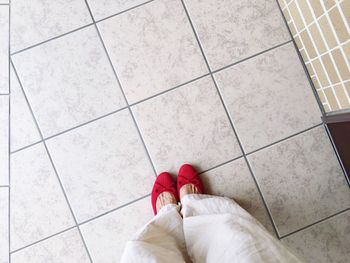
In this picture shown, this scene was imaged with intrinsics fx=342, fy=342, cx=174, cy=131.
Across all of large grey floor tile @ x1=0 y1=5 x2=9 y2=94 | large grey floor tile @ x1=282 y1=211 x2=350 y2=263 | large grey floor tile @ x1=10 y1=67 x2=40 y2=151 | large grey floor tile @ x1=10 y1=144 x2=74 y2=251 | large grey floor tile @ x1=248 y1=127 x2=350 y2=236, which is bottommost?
large grey floor tile @ x1=282 y1=211 x2=350 y2=263

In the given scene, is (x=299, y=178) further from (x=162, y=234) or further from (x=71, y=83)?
(x=71, y=83)

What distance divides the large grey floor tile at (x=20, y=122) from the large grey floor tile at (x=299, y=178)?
0.88 m

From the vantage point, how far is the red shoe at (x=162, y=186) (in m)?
1.33

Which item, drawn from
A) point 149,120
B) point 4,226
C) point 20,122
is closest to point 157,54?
point 149,120

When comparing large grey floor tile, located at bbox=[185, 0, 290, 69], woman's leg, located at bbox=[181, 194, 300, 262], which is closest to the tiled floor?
large grey floor tile, located at bbox=[185, 0, 290, 69]

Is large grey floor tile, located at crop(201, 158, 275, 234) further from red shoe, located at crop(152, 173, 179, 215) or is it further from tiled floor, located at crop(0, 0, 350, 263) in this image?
red shoe, located at crop(152, 173, 179, 215)

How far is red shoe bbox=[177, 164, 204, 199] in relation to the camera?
1321mm

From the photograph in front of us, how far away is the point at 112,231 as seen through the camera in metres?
1.37

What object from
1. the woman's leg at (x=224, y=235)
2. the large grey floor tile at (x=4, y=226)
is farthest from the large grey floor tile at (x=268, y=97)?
the large grey floor tile at (x=4, y=226)

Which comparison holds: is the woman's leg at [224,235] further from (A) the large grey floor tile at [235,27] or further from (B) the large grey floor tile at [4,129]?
(B) the large grey floor tile at [4,129]

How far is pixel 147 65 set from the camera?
1.36 meters

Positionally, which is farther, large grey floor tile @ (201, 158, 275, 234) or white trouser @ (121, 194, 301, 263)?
large grey floor tile @ (201, 158, 275, 234)

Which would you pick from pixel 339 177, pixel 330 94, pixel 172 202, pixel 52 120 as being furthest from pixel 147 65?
pixel 339 177

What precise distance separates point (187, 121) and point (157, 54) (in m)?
0.29
